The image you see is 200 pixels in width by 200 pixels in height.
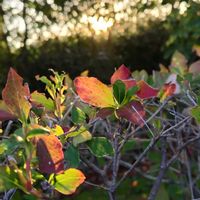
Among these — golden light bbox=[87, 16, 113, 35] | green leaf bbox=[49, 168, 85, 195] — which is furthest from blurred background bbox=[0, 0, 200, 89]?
green leaf bbox=[49, 168, 85, 195]

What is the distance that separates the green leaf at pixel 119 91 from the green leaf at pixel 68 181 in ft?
0.60

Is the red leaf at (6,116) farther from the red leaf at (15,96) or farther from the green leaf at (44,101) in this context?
the green leaf at (44,101)

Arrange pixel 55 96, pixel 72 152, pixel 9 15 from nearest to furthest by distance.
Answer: pixel 72 152
pixel 55 96
pixel 9 15

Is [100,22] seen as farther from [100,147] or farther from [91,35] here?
[100,147]

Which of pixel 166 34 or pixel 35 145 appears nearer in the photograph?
pixel 35 145

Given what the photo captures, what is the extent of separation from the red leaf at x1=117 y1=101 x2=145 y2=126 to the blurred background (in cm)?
280

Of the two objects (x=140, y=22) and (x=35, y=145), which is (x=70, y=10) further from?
(x=35, y=145)

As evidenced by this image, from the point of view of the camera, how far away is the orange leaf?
0.96 meters

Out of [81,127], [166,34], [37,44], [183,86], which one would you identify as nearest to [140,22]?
[166,34]

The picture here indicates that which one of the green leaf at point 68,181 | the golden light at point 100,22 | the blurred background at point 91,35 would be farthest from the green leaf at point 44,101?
the golden light at point 100,22

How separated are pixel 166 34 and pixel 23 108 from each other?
28.5ft

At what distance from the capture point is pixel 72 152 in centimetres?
93

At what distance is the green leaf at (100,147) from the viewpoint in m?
0.93

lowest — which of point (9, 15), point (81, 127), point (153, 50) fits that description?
point (153, 50)
